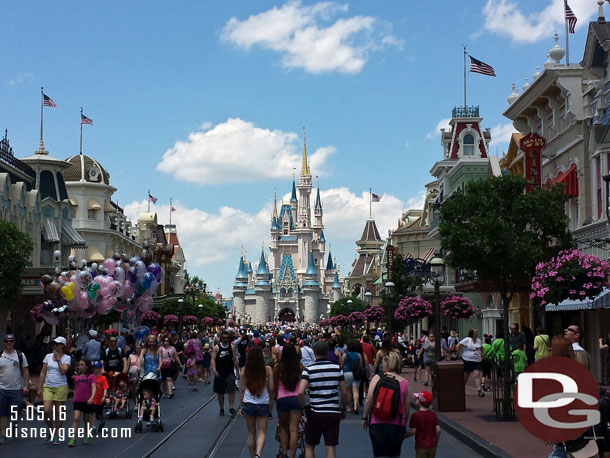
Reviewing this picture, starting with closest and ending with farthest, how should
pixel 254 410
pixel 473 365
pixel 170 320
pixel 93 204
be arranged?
pixel 254 410
pixel 473 365
pixel 170 320
pixel 93 204

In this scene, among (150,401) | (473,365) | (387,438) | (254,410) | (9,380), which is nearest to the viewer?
(387,438)

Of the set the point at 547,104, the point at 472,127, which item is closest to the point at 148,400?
the point at 547,104

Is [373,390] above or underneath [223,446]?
above

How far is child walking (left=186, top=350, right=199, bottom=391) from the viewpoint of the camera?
1136 inches

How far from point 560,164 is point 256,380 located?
2211 centimetres

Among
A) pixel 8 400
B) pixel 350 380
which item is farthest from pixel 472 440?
pixel 8 400

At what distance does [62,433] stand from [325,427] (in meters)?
6.38

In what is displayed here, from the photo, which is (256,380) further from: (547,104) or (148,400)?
(547,104)

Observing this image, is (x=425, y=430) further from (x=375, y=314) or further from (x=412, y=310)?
(x=375, y=314)

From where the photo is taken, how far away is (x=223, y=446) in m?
14.7

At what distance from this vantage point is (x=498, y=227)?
19.8 m

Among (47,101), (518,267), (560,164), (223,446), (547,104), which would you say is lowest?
(223,446)

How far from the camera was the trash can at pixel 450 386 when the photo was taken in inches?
765

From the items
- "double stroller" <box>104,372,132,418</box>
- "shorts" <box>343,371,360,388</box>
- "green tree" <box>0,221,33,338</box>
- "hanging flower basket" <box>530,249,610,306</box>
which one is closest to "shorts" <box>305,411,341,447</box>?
"double stroller" <box>104,372,132,418</box>
